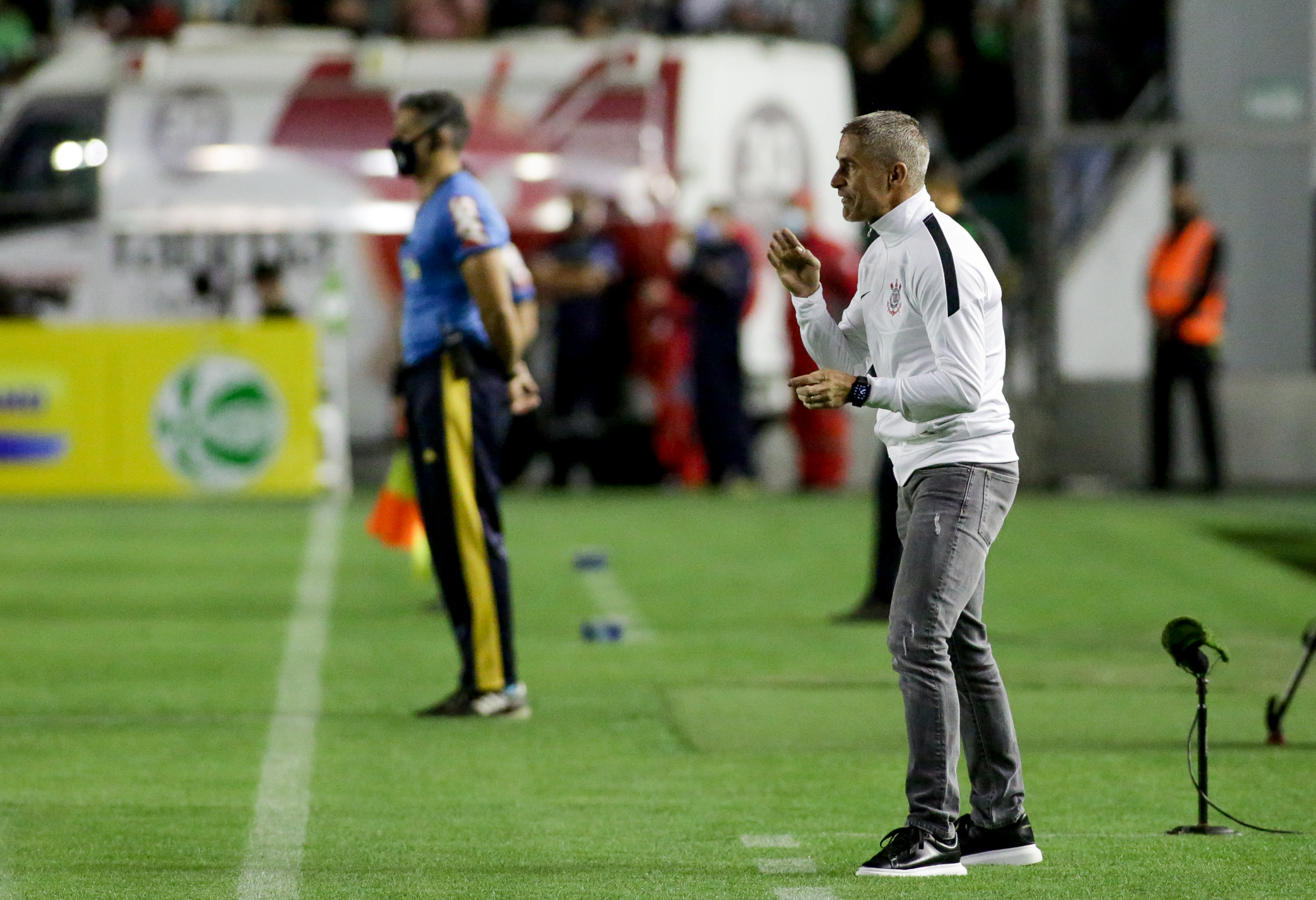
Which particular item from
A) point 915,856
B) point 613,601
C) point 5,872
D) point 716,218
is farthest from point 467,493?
point 716,218

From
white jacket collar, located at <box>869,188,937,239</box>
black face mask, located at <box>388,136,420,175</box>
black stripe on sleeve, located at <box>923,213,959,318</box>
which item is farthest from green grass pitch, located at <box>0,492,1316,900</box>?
black face mask, located at <box>388,136,420,175</box>

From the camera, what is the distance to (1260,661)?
9.96 m

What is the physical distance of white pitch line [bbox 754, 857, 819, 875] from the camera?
18.8ft

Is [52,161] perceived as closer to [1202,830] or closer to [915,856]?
[1202,830]

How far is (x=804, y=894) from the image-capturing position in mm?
5477

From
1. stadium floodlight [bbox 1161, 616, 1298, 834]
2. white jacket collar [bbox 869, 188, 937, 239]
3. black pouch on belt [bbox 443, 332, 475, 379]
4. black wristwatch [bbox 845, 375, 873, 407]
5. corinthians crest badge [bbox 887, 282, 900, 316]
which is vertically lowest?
stadium floodlight [bbox 1161, 616, 1298, 834]

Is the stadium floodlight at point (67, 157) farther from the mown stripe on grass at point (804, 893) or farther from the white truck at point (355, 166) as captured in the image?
the mown stripe on grass at point (804, 893)

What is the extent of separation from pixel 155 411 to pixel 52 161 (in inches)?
122

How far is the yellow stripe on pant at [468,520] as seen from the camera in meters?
8.15

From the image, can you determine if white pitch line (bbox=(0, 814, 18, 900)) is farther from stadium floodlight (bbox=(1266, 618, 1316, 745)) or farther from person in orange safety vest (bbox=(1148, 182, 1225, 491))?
person in orange safety vest (bbox=(1148, 182, 1225, 491))

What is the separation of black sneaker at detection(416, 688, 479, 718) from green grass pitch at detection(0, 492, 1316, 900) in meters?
0.13

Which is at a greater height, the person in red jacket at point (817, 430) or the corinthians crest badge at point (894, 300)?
the corinthians crest badge at point (894, 300)

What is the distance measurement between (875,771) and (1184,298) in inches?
443

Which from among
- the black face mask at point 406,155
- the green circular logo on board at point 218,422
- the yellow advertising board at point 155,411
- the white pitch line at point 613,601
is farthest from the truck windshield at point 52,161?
the black face mask at point 406,155
